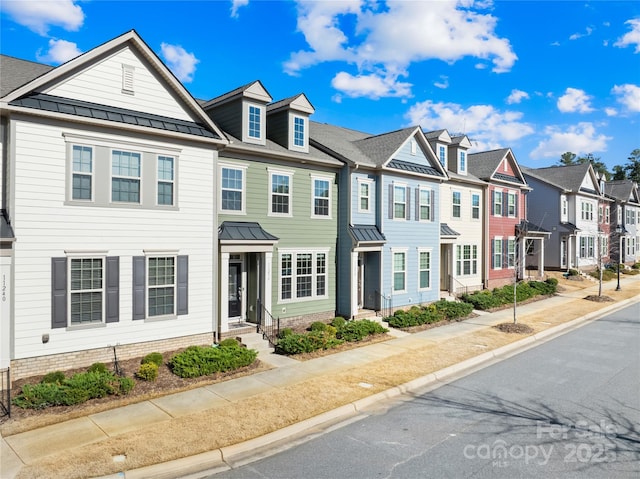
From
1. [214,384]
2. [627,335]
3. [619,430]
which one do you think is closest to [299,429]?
[214,384]

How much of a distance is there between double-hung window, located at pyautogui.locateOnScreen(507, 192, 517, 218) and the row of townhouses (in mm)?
9276

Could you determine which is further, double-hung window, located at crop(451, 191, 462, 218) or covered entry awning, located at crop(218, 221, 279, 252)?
double-hung window, located at crop(451, 191, 462, 218)

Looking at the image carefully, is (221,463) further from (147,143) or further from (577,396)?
(147,143)

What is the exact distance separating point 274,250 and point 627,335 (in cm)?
1530

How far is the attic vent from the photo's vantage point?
1357 cm

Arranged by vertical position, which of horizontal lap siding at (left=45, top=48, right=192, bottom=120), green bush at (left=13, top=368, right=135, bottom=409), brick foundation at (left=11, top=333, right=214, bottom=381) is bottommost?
green bush at (left=13, top=368, right=135, bottom=409)

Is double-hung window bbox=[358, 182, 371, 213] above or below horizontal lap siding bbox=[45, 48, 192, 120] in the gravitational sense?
below

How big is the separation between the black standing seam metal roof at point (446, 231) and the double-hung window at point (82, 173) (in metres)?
18.9

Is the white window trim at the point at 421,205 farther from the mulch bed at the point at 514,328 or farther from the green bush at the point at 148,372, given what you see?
the green bush at the point at 148,372

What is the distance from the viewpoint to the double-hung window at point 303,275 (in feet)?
60.5

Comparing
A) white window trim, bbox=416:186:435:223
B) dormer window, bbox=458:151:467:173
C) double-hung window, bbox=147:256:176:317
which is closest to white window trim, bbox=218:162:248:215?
double-hung window, bbox=147:256:176:317

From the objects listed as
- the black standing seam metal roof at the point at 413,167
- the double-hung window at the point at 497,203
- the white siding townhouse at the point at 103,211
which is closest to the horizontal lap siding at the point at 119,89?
the white siding townhouse at the point at 103,211

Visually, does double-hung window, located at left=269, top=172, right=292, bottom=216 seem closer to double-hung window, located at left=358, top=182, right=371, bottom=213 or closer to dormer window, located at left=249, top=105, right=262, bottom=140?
dormer window, located at left=249, top=105, right=262, bottom=140

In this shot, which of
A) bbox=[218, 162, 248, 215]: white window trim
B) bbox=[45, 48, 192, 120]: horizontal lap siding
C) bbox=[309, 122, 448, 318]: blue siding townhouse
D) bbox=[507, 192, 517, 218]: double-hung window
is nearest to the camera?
bbox=[45, 48, 192, 120]: horizontal lap siding
